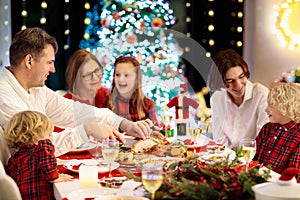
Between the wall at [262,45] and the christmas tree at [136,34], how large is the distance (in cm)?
74

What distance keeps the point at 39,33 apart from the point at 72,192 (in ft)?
4.00

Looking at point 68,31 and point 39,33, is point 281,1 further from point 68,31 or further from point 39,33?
point 39,33

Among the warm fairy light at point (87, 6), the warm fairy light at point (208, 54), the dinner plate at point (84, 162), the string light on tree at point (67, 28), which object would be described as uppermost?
the warm fairy light at point (87, 6)

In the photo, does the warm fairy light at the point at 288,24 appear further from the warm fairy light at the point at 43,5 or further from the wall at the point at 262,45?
the warm fairy light at the point at 43,5

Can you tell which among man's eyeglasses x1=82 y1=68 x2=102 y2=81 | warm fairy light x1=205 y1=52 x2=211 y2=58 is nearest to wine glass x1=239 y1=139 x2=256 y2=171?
man's eyeglasses x1=82 y1=68 x2=102 y2=81

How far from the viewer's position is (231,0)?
5570mm

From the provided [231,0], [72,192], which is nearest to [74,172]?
[72,192]

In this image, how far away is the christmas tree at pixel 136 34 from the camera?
16.4 ft

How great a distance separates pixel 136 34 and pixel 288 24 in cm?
147

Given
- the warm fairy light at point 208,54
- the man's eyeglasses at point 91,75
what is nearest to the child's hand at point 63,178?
the man's eyeglasses at point 91,75

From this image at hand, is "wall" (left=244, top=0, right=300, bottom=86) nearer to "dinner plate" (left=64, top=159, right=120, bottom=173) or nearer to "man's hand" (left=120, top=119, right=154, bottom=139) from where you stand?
"man's hand" (left=120, top=119, right=154, bottom=139)

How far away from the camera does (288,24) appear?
17.9ft

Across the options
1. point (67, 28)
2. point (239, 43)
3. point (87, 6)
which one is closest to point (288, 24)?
point (239, 43)

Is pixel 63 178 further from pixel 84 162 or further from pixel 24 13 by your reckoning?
pixel 24 13
